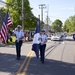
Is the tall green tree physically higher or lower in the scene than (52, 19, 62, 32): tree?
higher

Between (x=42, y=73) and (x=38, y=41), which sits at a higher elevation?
(x=38, y=41)

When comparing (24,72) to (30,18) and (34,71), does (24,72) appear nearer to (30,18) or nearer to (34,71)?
(34,71)

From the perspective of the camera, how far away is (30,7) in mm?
66250

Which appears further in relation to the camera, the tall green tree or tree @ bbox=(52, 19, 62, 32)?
tree @ bbox=(52, 19, 62, 32)

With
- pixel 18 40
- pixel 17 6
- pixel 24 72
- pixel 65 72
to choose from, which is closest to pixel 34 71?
pixel 24 72

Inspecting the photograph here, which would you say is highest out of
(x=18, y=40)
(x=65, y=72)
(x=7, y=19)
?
(x=7, y=19)

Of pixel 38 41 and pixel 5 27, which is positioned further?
pixel 5 27

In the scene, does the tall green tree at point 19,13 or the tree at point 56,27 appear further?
the tree at point 56,27

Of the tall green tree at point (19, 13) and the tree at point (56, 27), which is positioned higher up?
the tall green tree at point (19, 13)

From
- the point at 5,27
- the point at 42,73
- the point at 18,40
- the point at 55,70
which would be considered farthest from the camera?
the point at 5,27

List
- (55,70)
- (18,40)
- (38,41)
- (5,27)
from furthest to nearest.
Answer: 1. (5,27)
2. (18,40)
3. (38,41)
4. (55,70)

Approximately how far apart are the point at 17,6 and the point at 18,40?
49.2 meters

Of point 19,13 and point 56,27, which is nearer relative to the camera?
point 19,13

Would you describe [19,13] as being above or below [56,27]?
above
